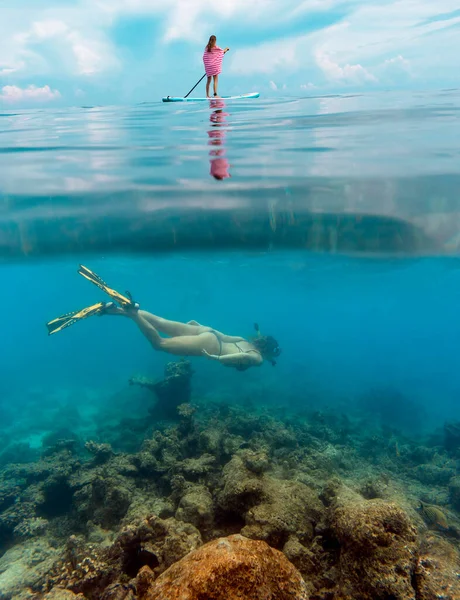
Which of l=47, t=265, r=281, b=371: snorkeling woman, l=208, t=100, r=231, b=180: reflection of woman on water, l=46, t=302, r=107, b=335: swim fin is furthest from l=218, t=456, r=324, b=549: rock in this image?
l=46, t=302, r=107, b=335: swim fin

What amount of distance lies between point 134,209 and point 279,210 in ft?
14.5

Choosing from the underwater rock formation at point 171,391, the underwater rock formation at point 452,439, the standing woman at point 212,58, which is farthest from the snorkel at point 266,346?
the standing woman at point 212,58

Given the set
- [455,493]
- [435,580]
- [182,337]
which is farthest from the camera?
[182,337]

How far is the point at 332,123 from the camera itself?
11.7m

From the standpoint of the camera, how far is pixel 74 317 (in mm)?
13383

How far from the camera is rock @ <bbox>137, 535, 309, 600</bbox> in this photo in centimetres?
214

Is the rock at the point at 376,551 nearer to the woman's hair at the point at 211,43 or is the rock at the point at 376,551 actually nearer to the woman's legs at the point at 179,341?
the woman's hair at the point at 211,43

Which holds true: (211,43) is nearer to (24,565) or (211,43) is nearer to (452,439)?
(24,565)

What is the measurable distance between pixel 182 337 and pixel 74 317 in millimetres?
4347

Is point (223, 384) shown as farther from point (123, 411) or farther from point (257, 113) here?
point (257, 113)

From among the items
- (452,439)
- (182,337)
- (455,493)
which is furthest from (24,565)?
(452,439)

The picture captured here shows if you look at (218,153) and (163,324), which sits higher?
(218,153)

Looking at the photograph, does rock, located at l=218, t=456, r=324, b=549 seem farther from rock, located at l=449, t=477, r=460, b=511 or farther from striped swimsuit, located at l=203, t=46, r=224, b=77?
striped swimsuit, located at l=203, t=46, r=224, b=77

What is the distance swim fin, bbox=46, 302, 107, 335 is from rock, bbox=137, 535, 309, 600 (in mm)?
12060
